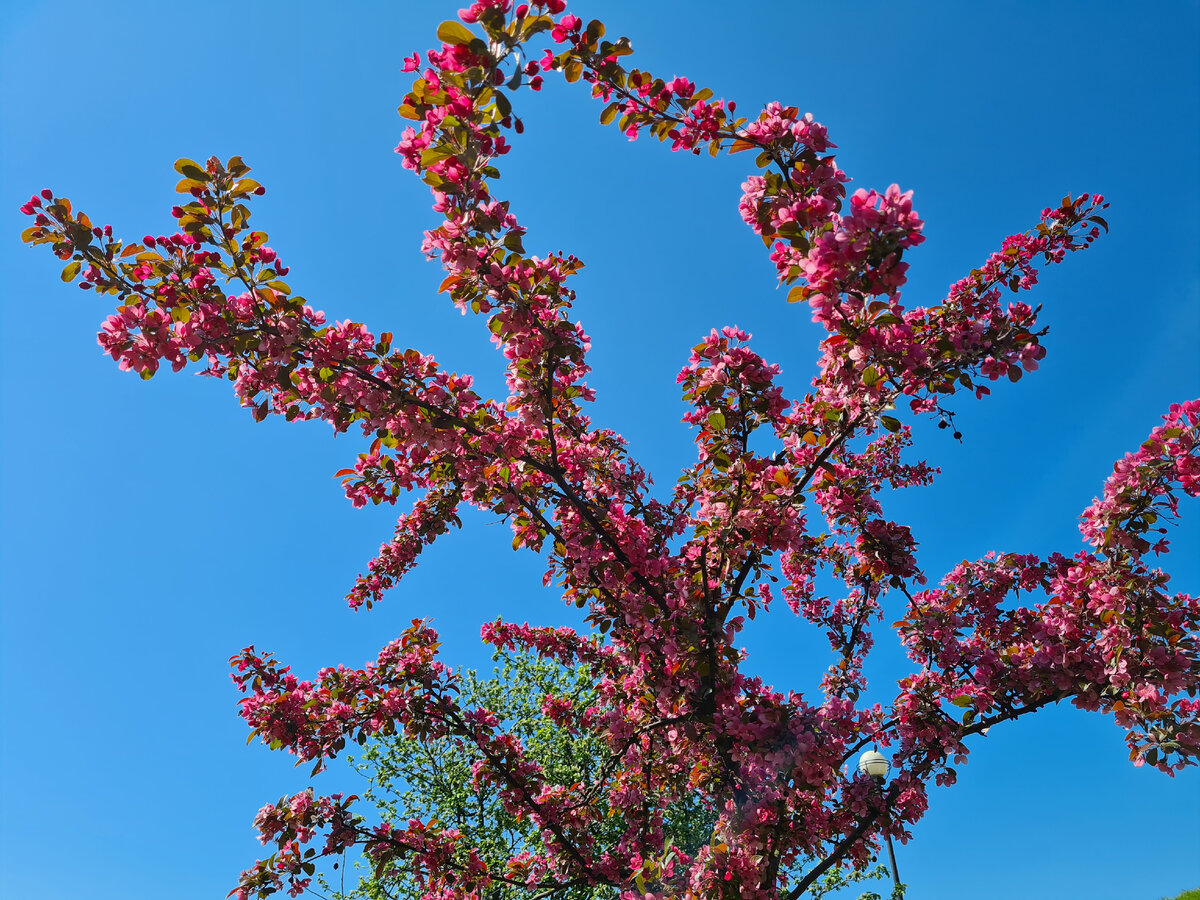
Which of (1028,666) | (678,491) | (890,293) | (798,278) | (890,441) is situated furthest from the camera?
(890,441)

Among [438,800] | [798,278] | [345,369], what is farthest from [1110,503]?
[438,800]

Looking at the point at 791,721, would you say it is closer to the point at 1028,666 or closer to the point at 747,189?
the point at 1028,666

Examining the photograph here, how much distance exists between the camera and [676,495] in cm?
500

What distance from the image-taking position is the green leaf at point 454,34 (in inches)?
105

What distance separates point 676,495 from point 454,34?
336 centimetres

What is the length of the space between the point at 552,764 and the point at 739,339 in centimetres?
1370

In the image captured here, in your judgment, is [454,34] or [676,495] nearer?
[454,34]

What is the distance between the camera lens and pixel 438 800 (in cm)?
1461

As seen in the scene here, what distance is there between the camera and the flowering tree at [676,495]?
120 inches

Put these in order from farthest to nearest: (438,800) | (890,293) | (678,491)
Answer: (438,800) < (678,491) < (890,293)

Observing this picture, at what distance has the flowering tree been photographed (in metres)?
3.04

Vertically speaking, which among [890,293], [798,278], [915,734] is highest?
[798,278]

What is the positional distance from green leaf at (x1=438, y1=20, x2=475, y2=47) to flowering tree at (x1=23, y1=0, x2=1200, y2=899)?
0.01 meters

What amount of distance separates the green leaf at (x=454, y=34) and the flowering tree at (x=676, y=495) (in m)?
0.01
